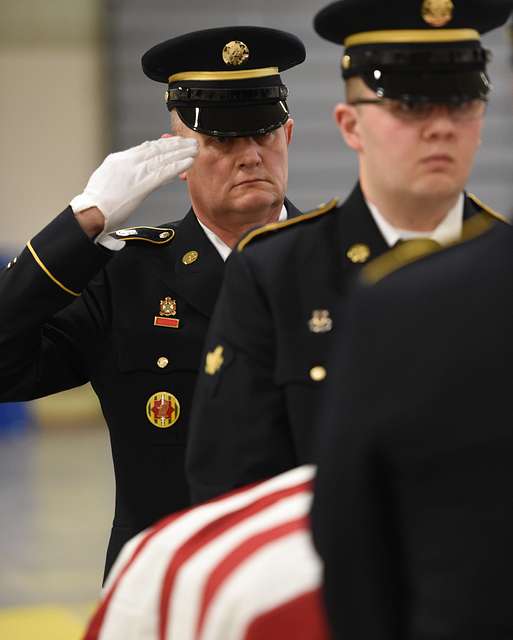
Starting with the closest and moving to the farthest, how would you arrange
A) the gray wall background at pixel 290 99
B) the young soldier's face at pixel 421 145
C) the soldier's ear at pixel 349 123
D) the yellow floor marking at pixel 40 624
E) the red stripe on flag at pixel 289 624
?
the red stripe on flag at pixel 289 624 → the young soldier's face at pixel 421 145 → the soldier's ear at pixel 349 123 → the yellow floor marking at pixel 40 624 → the gray wall background at pixel 290 99

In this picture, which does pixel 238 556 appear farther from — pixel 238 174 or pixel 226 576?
pixel 238 174

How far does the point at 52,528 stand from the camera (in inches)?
254

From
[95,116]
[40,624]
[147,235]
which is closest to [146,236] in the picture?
[147,235]

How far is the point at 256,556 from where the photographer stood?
4.53ft

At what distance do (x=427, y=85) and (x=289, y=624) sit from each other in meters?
0.83

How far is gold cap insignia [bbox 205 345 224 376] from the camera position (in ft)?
6.28

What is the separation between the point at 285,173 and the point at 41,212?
24.0ft

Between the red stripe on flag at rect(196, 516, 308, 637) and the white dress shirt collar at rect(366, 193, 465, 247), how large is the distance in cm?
60

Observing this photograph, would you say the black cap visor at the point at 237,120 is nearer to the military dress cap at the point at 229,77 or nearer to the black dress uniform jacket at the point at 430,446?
the military dress cap at the point at 229,77

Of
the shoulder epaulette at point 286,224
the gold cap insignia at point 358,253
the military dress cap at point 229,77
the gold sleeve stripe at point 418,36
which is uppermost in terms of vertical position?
the military dress cap at point 229,77

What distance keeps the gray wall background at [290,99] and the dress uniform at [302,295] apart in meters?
7.94

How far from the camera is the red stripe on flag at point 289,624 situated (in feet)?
4.34

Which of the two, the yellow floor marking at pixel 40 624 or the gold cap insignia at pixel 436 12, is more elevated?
the gold cap insignia at pixel 436 12

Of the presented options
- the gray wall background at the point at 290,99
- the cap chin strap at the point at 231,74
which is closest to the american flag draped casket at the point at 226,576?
the cap chin strap at the point at 231,74
